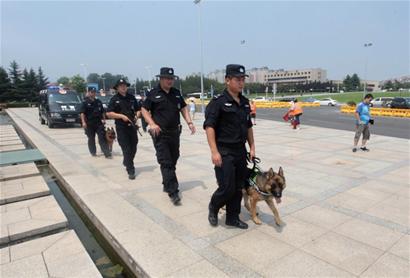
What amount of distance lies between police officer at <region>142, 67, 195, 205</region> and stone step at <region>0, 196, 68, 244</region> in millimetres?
1520

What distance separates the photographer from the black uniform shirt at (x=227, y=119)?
3.48 metres

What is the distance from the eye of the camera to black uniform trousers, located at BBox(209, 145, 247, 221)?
3.54 m

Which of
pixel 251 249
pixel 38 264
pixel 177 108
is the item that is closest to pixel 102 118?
pixel 177 108

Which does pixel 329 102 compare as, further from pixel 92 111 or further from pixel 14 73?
pixel 14 73

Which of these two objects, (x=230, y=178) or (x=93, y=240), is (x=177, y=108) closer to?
(x=230, y=178)

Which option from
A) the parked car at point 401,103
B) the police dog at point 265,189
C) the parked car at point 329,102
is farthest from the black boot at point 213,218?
the parked car at point 329,102

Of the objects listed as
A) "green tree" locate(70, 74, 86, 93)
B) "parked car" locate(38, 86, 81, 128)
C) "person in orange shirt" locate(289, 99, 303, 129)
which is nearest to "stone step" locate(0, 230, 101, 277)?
"person in orange shirt" locate(289, 99, 303, 129)

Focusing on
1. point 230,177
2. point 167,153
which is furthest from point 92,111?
point 230,177

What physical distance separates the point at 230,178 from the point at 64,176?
436cm

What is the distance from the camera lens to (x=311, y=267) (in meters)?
3.07

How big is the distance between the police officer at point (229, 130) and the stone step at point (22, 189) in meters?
3.51

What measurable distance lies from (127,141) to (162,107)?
5.86ft

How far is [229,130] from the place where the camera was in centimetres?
354

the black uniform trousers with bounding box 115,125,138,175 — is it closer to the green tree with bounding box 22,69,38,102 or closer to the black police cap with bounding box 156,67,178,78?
the black police cap with bounding box 156,67,178,78
